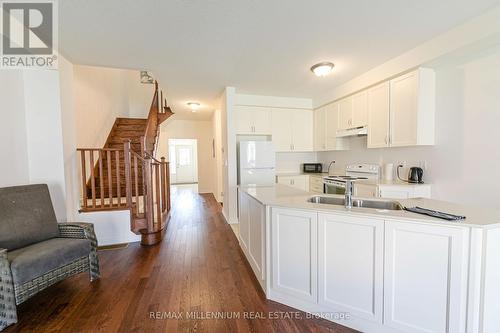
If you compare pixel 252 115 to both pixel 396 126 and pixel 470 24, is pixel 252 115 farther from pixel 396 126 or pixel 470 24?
pixel 470 24

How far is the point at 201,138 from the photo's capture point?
800cm

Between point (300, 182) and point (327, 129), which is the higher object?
point (327, 129)

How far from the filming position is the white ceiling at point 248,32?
1.93m

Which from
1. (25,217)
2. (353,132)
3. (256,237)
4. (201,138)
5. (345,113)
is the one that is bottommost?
(256,237)

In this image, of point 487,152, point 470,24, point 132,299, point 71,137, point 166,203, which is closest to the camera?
point 132,299

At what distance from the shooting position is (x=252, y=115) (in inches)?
185

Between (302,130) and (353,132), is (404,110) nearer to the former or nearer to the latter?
(353,132)

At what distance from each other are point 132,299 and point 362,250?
81.0 inches

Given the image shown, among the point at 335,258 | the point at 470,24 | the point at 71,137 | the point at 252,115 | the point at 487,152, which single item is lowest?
the point at 335,258

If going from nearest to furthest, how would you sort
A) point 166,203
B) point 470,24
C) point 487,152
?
point 470,24 → point 487,152 → point 166,203

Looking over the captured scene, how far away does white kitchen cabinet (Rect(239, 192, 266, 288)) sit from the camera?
7.04ft

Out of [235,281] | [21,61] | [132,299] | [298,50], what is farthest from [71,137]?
[298,50]

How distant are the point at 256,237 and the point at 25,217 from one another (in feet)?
7.50

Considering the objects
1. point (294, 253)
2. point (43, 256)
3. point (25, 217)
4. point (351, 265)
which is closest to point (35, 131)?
point (25, 217)
